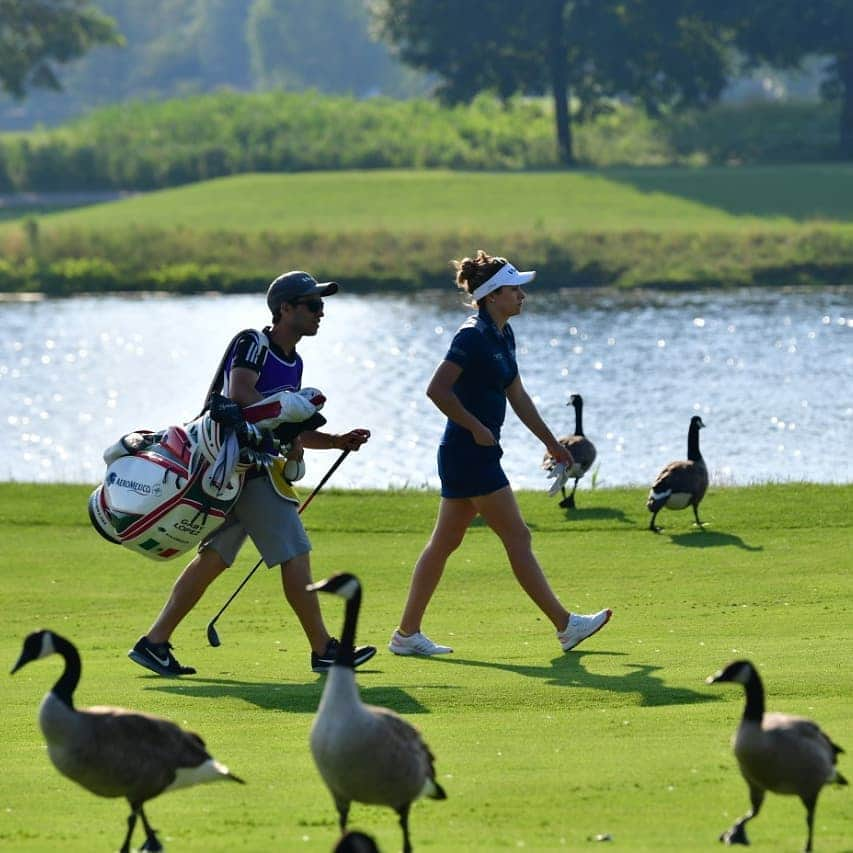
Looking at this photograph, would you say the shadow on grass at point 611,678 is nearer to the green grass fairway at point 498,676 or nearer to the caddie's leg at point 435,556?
the green grass fairway at point 498,676

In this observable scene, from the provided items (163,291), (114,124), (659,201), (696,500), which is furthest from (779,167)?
(696,500)

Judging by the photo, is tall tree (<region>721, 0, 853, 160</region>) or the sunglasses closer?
the sunglasses

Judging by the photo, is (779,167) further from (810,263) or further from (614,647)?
(614,647)

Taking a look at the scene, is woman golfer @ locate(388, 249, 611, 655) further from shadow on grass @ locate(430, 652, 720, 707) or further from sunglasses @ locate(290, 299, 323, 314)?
sunglasses @ locate(290, 299, 323, 314)

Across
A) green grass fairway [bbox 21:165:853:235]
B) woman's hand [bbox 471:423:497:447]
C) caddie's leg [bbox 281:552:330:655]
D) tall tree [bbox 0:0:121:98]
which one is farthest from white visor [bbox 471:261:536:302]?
tall tree [bbox 0:0:121:98]

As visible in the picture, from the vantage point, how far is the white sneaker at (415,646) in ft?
43.9

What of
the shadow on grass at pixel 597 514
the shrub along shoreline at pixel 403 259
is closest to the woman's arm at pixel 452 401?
the shadow on grass at pixel 597 514

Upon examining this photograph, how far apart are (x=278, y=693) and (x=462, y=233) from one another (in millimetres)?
56411

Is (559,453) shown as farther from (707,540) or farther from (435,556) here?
(707,540)

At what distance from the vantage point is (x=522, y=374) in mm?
43250

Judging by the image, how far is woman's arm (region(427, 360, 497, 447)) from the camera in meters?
12.9

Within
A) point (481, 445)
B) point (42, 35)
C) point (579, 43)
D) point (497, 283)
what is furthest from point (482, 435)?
point (42, 35)

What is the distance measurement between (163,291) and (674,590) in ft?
170

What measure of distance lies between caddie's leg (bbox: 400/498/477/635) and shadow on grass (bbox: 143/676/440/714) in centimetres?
117
